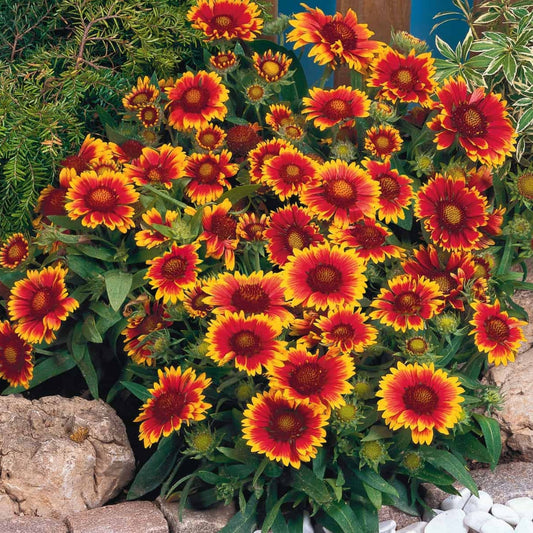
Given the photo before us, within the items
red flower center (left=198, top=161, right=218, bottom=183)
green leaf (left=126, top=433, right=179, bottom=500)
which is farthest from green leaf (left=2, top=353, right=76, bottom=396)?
red flower center (left=198, top=161, right=218, bottom=183)

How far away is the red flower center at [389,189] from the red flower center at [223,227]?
375 millimetres

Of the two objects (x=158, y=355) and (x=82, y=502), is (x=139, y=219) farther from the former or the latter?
(x=82, y=502)

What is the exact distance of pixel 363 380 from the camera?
1.80 m

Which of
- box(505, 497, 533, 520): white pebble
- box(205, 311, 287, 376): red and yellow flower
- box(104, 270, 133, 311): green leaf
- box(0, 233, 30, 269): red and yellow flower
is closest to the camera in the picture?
box(205, 311, 287, 376): red and yellow flower

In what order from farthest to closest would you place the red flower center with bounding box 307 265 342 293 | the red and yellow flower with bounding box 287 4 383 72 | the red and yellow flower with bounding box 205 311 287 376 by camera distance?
the red and yellow flower with bounding box 287 4 383 72 < the red flower center with bounding box 307 265 342 293 < the red and yellow flower with bounding box 205 311 287 376

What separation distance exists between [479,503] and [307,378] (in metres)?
0.59

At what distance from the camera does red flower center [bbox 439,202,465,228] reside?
1985 mm

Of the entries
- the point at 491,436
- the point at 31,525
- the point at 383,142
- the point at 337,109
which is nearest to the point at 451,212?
the point at 383,142

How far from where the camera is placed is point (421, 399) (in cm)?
164

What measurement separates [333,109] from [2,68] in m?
0.96

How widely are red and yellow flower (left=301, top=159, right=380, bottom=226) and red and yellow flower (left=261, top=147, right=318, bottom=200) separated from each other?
0.03 m

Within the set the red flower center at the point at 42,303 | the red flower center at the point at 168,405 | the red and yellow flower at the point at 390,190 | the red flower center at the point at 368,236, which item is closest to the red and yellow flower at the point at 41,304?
the red flower center at the point at 42,303

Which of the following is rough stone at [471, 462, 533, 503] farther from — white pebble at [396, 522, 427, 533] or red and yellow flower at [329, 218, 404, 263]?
red and yellow flower at [329, 218, 404, 263]

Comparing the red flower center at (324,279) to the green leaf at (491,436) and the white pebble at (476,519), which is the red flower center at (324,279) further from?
the white pebble at (476,519)
